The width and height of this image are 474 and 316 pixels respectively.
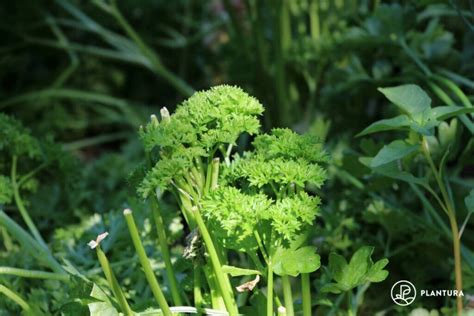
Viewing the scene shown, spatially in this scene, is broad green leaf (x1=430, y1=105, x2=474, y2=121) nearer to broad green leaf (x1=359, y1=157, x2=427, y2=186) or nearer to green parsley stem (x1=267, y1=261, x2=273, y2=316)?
broad green leaf (x1=359, y1=157, x2=427, y2=186)

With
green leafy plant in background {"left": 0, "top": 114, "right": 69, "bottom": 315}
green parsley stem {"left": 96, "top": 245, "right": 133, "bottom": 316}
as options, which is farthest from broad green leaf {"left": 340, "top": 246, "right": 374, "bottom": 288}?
green leafy plant in background {"left": 0, "top": 114, "right": 69, "bottom": 315}

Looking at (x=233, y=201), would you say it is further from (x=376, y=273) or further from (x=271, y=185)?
(x=376, y=273)

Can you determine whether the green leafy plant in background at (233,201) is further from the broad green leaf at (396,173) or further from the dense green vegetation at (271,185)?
the broad green leaf at (396,173)

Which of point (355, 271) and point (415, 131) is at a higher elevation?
point (415, 131)

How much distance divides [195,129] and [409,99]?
0.30 meters

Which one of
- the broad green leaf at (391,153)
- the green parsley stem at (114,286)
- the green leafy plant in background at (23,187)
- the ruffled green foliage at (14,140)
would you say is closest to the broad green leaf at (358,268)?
the broad green leaf at (391,153)

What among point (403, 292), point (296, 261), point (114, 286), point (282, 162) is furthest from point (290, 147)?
point (403, 292)

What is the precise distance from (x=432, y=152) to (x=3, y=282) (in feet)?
2.14

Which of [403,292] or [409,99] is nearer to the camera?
[409,99]

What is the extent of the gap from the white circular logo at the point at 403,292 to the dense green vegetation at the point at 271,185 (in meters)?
0.01

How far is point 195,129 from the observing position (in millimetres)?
849

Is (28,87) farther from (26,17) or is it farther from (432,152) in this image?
(432,152)

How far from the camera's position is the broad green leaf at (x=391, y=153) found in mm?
886

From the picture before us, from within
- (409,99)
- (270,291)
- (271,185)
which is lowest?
Answer: (270,291)
